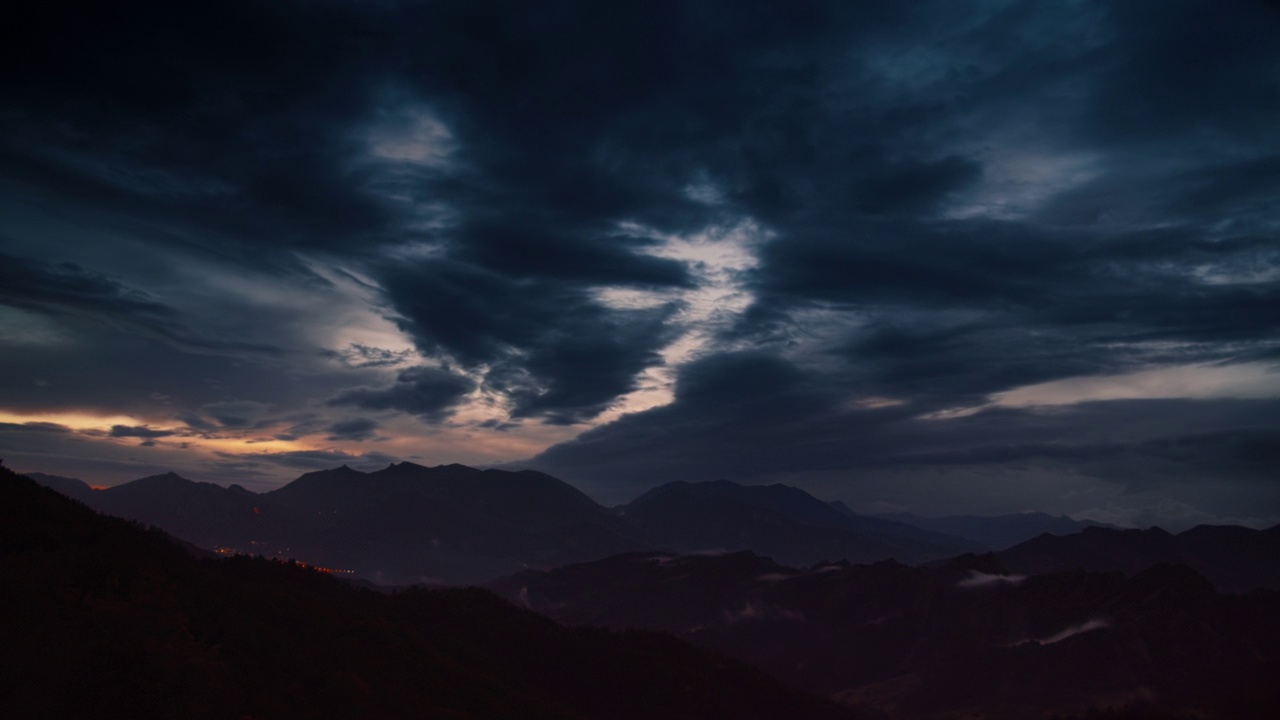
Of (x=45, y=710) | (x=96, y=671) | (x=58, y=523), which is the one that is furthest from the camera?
(x=58, y=523)

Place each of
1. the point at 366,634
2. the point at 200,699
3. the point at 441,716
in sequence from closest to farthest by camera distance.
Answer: the point at 200,699
the point at 441,716
the point at 366,634

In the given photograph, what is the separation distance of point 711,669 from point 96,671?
109528 mm

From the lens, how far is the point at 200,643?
60.2 meters

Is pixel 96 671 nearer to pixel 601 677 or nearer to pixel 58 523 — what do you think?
pixel 58 523

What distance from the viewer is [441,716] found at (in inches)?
2798

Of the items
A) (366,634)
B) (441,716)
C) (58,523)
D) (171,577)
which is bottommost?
(441,716)

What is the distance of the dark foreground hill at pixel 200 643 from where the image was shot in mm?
49094

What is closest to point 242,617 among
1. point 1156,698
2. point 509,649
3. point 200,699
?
point 200,699

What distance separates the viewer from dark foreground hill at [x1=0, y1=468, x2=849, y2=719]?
161 feet

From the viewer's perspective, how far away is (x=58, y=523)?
66750 mm

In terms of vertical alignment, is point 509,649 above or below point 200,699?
below

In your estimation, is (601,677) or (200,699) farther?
(601,677)

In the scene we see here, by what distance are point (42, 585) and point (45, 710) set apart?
47.9 feet

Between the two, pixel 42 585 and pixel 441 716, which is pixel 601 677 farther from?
pixel 42 585
